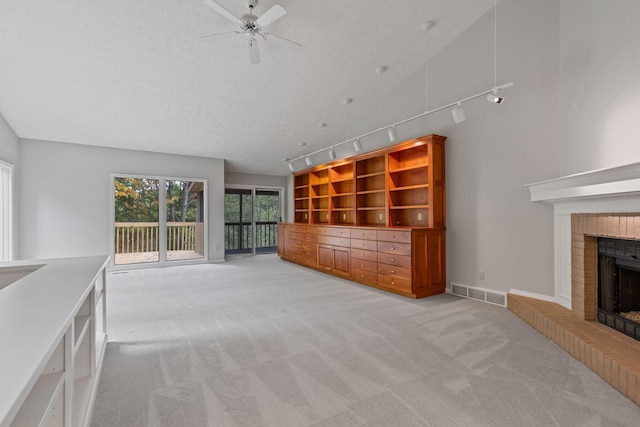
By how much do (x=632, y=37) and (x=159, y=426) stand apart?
446 cm

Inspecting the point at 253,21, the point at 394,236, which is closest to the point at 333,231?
the point at 394,236

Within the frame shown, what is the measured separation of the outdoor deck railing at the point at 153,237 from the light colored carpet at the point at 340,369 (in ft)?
10.2

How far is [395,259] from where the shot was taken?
171 inches

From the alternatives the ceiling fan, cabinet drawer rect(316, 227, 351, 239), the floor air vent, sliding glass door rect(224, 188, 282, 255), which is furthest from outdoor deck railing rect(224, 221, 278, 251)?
the floor air vent

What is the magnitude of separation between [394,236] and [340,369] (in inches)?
97.5

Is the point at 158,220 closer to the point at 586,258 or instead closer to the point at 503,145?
the point at 503,145

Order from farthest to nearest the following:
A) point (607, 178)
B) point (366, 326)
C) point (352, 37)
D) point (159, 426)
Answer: point (352, 37), point (366, 326), point (607, 178), point (159, 426)

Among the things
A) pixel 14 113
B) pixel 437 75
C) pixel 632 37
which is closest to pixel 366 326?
pixel 632 37

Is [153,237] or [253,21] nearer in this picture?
[253,21]

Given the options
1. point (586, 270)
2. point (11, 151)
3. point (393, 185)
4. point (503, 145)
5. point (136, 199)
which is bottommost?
point (586, 270)

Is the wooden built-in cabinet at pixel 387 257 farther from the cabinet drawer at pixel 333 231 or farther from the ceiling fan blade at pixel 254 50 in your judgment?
the ceiling fan blade at pixel 254 50

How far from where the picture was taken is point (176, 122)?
5.48m

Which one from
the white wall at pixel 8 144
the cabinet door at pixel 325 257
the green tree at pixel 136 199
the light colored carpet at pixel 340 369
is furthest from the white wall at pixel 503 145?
the white wall at pixel 8 144

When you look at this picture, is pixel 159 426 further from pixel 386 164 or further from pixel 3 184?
pixel 3 184
